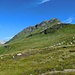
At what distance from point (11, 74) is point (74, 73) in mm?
13840

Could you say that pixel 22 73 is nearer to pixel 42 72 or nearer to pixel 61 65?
pixel 42 72

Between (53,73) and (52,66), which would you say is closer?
(53,73)

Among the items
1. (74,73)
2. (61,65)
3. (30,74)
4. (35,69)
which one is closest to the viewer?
(74,73)

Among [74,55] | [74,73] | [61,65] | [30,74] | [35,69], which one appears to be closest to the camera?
[74,73]

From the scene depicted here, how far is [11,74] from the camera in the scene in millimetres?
46250

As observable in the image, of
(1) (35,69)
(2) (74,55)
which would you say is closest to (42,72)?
(1) (35,69)

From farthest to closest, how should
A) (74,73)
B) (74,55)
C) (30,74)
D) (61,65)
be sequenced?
(74,55), (61,65), (30,74), (74,73)

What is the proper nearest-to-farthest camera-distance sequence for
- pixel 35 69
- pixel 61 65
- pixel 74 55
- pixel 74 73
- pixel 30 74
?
pixel 74 73, pixel 30 74, pixel 35 69, pixel 61 65, pixel 74 55

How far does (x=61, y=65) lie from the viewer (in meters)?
52.0

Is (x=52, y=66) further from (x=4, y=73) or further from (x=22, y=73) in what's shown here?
(x=4, y=73)

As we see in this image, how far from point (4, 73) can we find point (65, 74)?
46.6 feet

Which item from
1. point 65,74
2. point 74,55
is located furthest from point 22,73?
point 74,55

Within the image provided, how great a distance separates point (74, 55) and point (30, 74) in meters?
22.5

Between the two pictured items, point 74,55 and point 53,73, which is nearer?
point 53,73
